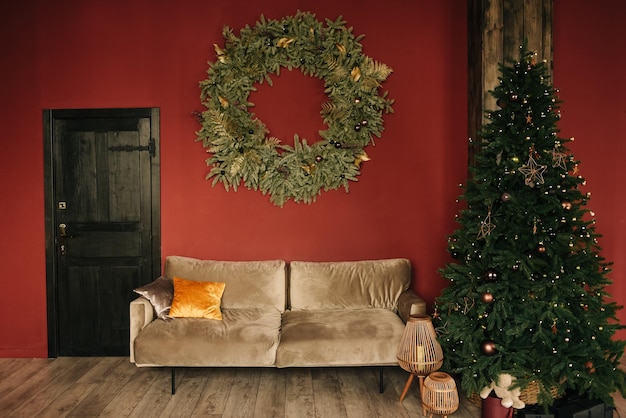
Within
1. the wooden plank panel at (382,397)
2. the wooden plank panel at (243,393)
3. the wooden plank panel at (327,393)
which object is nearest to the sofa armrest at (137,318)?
the wooden plank panel at (243,393)

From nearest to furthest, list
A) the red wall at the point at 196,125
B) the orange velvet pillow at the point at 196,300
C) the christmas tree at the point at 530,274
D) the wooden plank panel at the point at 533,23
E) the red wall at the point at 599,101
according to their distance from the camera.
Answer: the christmas tree at the point at 530,274
the wooden plank panel at the point at 533,23
the orange velvet pillow at the point at 196,300
the red wall at the point at 599,101
the red wall at the point at 196,125

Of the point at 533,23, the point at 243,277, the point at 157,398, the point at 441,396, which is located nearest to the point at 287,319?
the point at 243,277

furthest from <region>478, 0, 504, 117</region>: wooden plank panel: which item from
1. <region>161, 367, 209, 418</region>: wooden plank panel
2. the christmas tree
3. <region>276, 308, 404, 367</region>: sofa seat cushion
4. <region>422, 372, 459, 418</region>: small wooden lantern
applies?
<region>161, 367, 209, 418</region>: wooden plank panel

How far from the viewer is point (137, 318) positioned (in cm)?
365

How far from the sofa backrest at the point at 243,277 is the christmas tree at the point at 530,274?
1.45m

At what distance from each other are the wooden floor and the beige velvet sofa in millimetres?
203

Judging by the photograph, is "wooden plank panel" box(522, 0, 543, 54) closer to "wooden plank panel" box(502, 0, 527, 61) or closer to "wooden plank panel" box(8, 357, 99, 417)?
"wooden plank panel" box(502, 0, 527, 61)

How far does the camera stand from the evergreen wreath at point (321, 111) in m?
4.30

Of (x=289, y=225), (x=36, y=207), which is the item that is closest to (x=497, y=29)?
(x=289, y=225)

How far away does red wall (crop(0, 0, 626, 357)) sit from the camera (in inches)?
A: 173

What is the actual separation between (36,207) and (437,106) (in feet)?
11.7

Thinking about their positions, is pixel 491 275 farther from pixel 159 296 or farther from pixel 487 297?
pixel 159 296

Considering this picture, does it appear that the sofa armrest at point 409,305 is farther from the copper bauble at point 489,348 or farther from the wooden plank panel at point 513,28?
the wooden plank panel at point 513,28

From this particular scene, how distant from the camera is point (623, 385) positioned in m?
3.00
